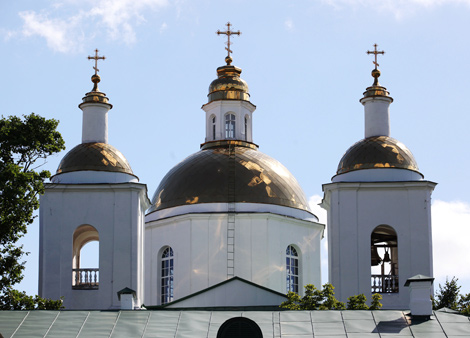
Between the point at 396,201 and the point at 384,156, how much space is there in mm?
1300

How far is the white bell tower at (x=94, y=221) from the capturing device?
36594 millimetres

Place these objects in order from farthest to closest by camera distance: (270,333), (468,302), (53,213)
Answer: (53,213)
(468,302)
(270,333)

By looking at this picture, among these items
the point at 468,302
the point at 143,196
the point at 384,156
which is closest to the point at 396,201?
the point at 384,156

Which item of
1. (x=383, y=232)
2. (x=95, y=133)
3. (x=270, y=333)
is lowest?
(x=270, y=333)

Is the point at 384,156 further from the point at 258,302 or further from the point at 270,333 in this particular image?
the point at 270,333

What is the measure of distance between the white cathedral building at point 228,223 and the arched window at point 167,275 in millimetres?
30

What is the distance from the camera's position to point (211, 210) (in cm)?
4072

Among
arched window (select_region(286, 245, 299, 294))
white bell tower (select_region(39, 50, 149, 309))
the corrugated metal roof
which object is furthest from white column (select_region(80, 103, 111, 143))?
the corrugated metal roof

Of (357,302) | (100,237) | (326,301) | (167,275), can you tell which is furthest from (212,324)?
(167,275)

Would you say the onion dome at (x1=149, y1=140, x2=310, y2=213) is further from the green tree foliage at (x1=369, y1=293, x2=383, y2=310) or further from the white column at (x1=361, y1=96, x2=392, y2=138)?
the green tree foliage at (x1=369, y1=293, x2=383, y2=310)

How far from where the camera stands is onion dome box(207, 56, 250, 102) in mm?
43281

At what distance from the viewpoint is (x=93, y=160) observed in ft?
124

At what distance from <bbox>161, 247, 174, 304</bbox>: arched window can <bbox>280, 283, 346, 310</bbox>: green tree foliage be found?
6.39 m

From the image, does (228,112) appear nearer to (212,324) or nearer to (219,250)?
(219,250)
